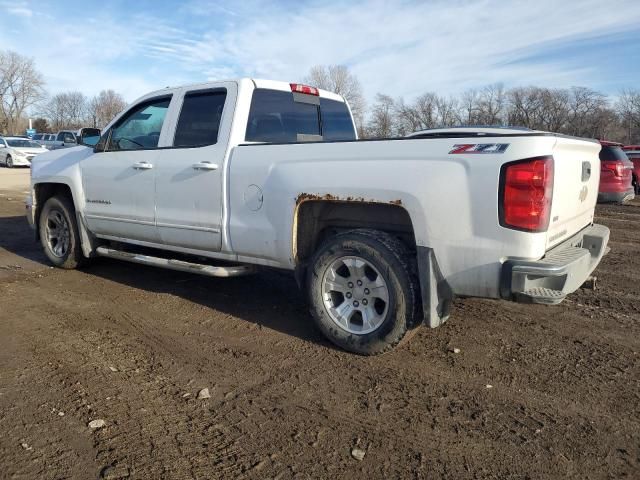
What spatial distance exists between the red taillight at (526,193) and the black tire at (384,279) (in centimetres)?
78

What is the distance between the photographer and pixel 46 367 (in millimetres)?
3721

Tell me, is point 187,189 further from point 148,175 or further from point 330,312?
point 330,312

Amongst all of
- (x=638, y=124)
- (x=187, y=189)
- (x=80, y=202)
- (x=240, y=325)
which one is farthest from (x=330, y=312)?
(x=638, y=124)

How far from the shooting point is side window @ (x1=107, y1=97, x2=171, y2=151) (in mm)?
5352

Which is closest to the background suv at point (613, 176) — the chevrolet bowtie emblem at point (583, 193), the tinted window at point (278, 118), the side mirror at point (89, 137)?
the chevrolet bowtie emblem at point (583, 193)

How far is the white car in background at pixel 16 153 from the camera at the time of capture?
86.9ft

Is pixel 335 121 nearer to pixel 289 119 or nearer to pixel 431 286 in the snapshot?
pixel 289 119

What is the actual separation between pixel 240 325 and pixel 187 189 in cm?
133

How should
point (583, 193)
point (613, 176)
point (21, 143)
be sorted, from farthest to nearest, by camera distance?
point (21, 143)
point (613, 176)
point (583, 193)

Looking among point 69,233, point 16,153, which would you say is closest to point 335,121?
point 69,233

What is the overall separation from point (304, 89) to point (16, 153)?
85.4 ft

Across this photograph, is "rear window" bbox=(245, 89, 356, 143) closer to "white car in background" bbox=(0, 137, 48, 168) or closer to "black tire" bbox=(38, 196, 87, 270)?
"black tire" bbox=(38, 196, 87, 270)

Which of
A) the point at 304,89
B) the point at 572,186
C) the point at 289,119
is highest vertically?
the point at 304,89

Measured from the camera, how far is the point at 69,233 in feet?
20.6
